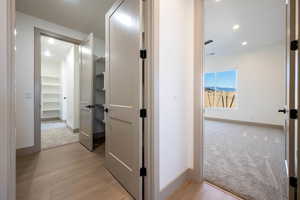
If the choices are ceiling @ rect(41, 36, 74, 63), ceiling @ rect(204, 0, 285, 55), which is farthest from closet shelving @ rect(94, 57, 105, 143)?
ceiling @ rect(204, 0, 285, 55)

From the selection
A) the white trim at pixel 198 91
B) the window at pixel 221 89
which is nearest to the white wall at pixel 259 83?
the window at pixel 221 89

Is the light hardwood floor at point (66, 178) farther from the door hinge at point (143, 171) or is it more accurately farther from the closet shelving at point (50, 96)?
the closet shelving at point (50, 96)

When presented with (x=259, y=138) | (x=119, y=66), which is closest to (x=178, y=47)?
(x=119, y=66)

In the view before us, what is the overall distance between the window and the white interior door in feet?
17.7

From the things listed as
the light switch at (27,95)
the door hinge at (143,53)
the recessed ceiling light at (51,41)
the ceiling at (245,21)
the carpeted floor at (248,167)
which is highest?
the ceiling at (245,21)

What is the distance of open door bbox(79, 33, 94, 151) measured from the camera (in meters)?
2.59

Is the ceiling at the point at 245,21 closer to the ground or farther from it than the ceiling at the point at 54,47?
farther from it

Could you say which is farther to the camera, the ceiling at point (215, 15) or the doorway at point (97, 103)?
the ceiling at point (215, 15)

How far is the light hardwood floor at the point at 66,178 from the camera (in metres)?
1.48

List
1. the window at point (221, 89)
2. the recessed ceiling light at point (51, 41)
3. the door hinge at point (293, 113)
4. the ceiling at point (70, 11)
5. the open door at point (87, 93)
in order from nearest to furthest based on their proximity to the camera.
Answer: the door hinge at point (293, 113) → the ceiling at point (70, 11) → the open door at point (87, 93) → the recessed ceiling light at point (51, 41) → the window at point (221, 89)

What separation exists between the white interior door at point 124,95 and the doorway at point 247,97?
1.11 metres

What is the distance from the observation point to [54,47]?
436 cm

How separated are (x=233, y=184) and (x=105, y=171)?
176cm

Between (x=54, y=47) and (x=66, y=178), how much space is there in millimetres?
4364
